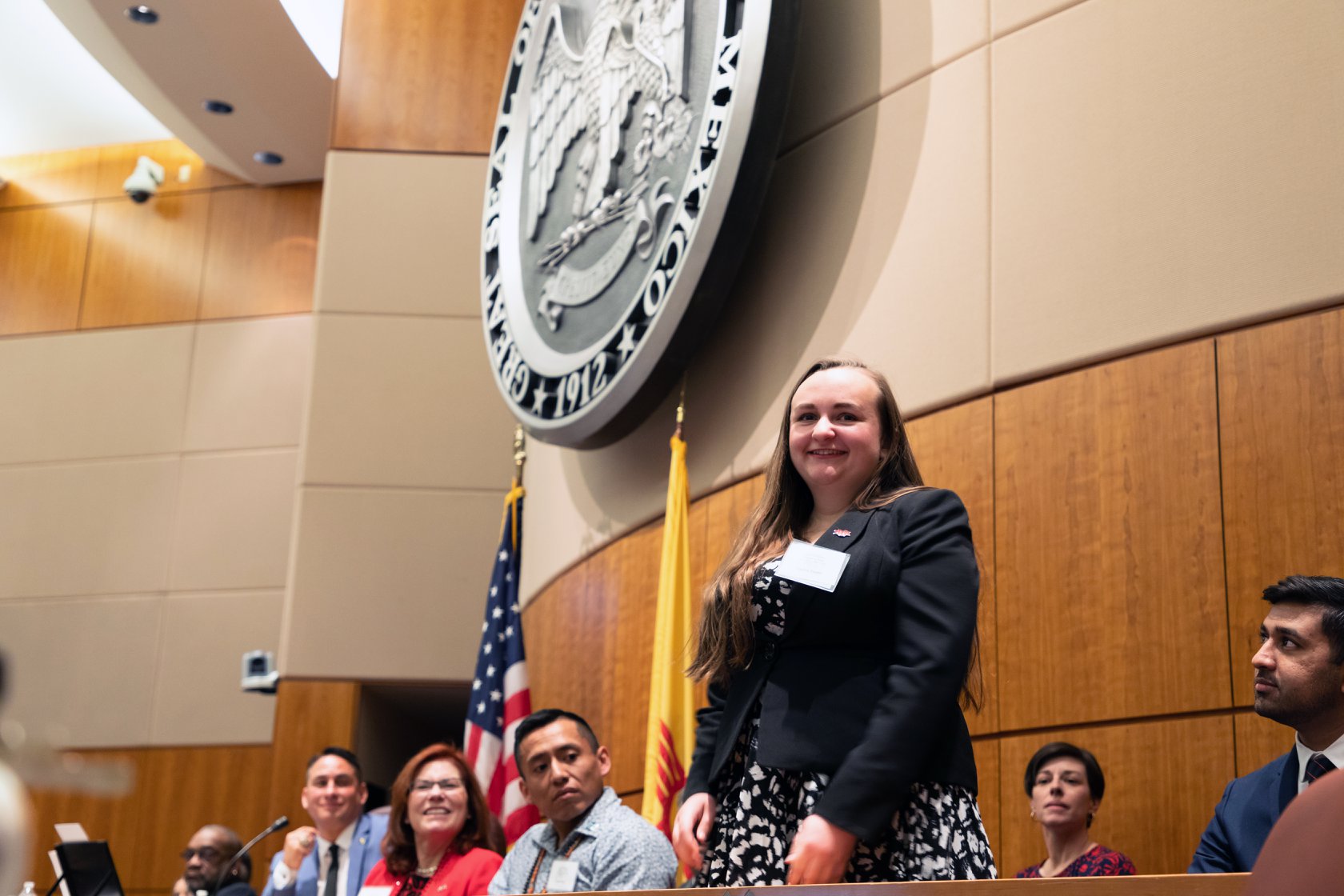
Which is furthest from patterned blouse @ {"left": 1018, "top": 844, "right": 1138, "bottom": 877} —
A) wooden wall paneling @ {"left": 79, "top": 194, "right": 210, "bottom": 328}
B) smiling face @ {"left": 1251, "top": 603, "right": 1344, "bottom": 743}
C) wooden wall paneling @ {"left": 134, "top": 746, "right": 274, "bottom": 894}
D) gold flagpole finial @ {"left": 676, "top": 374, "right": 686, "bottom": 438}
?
wooden wall paneling @ {"left": 79, "top": 194, "right": 210, "bottom": 328}

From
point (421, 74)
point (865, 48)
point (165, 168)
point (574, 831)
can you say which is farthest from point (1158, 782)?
point (165, 168)

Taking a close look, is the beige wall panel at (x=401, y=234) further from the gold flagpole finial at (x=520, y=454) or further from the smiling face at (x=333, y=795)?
the smiling face at (x=333, y=795)

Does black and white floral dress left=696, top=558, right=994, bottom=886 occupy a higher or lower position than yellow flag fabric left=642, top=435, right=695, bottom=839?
lower

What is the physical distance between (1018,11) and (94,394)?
6624 mm

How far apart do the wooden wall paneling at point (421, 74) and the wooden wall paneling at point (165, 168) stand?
1.99 m

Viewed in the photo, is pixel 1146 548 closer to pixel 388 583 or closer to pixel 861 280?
pixel 861 280

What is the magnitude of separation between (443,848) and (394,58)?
4647 millimetres

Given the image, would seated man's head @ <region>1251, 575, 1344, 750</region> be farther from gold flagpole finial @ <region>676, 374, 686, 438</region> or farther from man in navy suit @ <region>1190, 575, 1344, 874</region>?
gold flagpole finial @ <region>676, 374, 686, 438</region>

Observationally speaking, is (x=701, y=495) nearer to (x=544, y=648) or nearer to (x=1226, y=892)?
(x=544, y=648)

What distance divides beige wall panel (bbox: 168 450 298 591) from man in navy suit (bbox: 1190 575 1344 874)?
6.21 metres

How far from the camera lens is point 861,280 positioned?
365cm

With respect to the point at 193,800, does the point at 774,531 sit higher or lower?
higher

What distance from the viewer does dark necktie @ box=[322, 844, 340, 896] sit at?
4.19 m

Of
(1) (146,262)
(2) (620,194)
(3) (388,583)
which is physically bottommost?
(3) (388,583)
